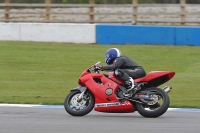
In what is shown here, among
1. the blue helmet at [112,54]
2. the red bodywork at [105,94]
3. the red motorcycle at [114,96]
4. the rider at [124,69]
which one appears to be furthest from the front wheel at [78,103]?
the blue helmet at [112,54]

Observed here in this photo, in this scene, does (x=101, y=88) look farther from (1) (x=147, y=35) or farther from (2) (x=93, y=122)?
(1) (x=147, y=35)

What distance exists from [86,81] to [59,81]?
5.02m

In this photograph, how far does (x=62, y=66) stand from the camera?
1759cm

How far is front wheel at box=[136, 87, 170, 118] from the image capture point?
970 centimetres

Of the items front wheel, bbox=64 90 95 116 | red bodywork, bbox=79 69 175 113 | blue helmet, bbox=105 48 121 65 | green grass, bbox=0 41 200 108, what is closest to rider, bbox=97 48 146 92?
blue helmet, bbox=105 48 121 65

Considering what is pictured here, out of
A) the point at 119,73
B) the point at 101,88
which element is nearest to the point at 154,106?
the point at 119,73

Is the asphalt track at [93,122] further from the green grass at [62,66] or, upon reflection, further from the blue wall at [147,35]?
the blue wall at [147,35]

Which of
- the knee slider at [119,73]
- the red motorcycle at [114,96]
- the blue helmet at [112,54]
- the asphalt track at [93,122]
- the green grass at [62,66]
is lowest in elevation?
the green grass at [62,66]

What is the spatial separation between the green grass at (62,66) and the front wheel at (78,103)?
202cm

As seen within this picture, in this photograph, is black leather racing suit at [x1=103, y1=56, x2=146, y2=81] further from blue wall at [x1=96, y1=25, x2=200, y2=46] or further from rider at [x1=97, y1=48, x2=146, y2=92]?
blue wall at [x1=96, y1=25, x2=200, y2=46]

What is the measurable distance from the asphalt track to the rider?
2.09 ft

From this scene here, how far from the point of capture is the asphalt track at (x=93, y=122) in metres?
8.56

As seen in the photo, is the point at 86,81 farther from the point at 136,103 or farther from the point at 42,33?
the point at 42,33

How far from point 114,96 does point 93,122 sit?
2.76ft
